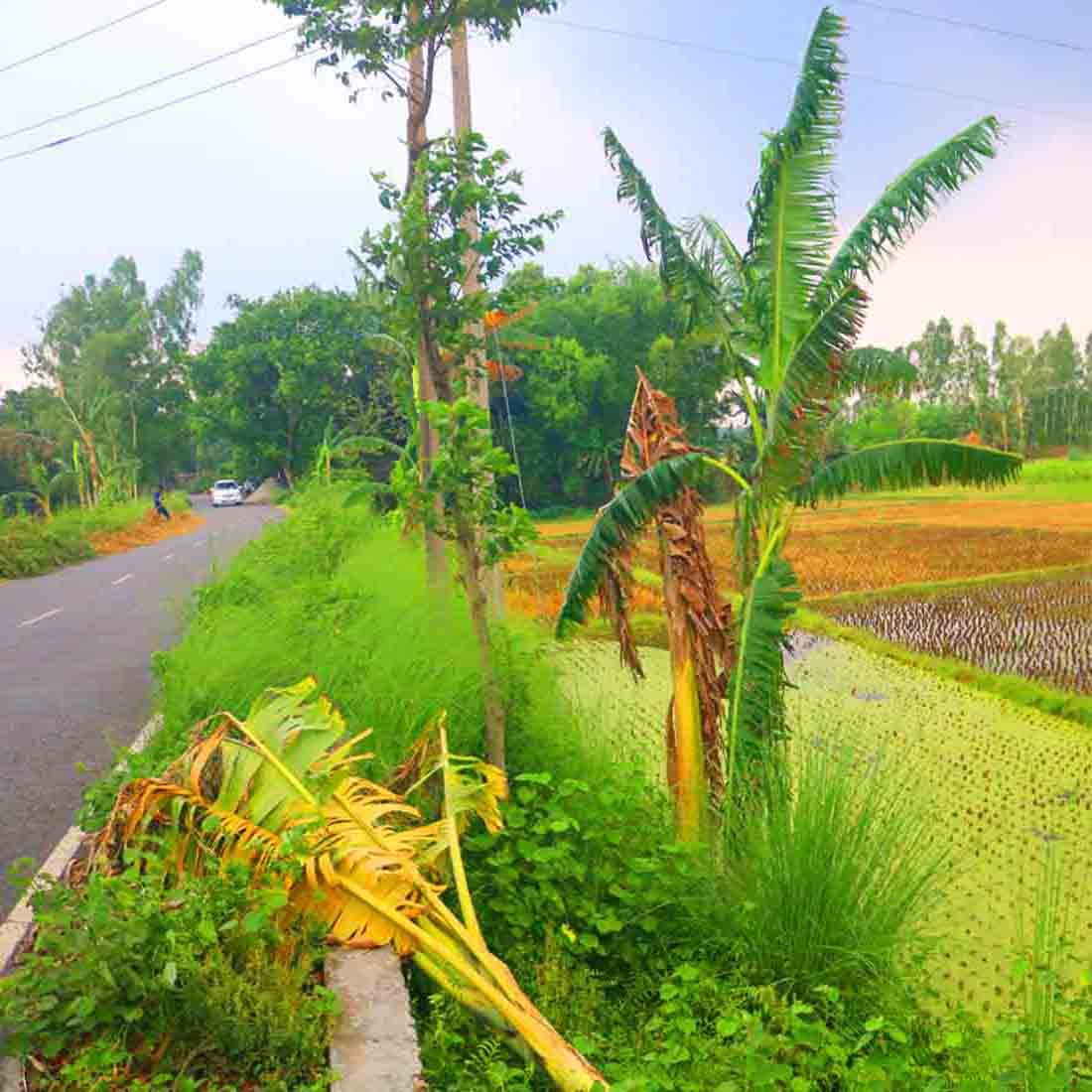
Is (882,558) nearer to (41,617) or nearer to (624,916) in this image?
(41,617)

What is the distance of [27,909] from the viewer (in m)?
4.45

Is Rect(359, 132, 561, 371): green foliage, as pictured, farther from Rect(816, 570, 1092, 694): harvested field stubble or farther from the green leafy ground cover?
Rect(816, 570, 1092, 694): harvested field stubble

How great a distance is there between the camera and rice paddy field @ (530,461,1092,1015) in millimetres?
5406

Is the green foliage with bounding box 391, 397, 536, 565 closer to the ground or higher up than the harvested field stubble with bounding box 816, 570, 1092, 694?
higher up

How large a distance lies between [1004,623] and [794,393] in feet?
31.1

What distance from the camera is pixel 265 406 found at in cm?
4353

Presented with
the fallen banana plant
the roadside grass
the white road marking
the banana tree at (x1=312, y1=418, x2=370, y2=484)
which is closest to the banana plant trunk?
the fallen banana plant

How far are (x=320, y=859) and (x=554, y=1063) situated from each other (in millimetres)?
1083

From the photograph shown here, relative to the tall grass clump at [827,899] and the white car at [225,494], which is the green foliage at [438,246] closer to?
the tall grass clump at [827,899]

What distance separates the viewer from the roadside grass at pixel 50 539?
801 inches

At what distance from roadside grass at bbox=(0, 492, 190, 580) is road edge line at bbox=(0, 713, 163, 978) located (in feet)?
54.2

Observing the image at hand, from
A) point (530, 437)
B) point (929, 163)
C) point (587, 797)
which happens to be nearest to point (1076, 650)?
point (929, 163)

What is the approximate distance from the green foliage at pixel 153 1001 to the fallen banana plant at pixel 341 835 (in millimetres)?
411

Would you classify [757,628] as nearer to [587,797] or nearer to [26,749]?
[587,797]
